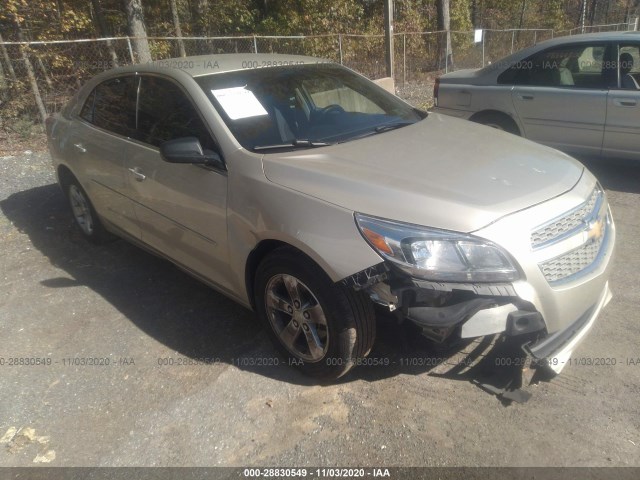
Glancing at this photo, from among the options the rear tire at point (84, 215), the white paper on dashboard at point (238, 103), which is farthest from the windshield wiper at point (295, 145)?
the rear tire at point (84, 215)

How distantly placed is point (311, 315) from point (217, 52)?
11.2 m

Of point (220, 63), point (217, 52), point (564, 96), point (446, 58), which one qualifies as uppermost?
point (220, 63)

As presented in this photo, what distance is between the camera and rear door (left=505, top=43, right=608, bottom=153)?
5566 millimetres

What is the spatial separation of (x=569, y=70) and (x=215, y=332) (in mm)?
4998


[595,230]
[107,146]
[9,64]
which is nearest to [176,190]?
[107,146]

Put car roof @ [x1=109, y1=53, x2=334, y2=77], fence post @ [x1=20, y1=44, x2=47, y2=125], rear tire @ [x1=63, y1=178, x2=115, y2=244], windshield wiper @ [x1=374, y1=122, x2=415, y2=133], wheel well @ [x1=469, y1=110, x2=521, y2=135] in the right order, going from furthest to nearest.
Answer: fence post @ [x1=20, y1=44, x2=47, y2=125], wheel well @ [x1=469, y1=110, x2=521, y2=135], rear tire @ [x1=63, y1=178, x2=115, y2=244], car roof @ [x1=109, y1=53, x2=334, y2=77], windshield wiper @ [x1=374, y1=122, x2=415, y2=133]

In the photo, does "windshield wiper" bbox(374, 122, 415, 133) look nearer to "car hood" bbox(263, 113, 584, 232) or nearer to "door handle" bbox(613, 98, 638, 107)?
"car hood" bbox(263, 113, 584, 232)

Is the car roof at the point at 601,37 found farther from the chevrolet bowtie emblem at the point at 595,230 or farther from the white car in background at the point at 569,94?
the chevrolet bowtie emblem at the point at 595,230

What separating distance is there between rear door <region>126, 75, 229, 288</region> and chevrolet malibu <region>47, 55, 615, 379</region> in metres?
0.01

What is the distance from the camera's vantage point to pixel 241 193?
2777mm

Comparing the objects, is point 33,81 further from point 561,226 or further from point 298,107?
point 561,226

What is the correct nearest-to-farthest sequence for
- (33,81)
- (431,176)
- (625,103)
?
(431,176)
(625,103)
(33,81)

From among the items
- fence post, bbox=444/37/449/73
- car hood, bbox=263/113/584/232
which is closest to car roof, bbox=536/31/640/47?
car hood, bbox=263/113/584/232

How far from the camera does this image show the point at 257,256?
9.26 feet
